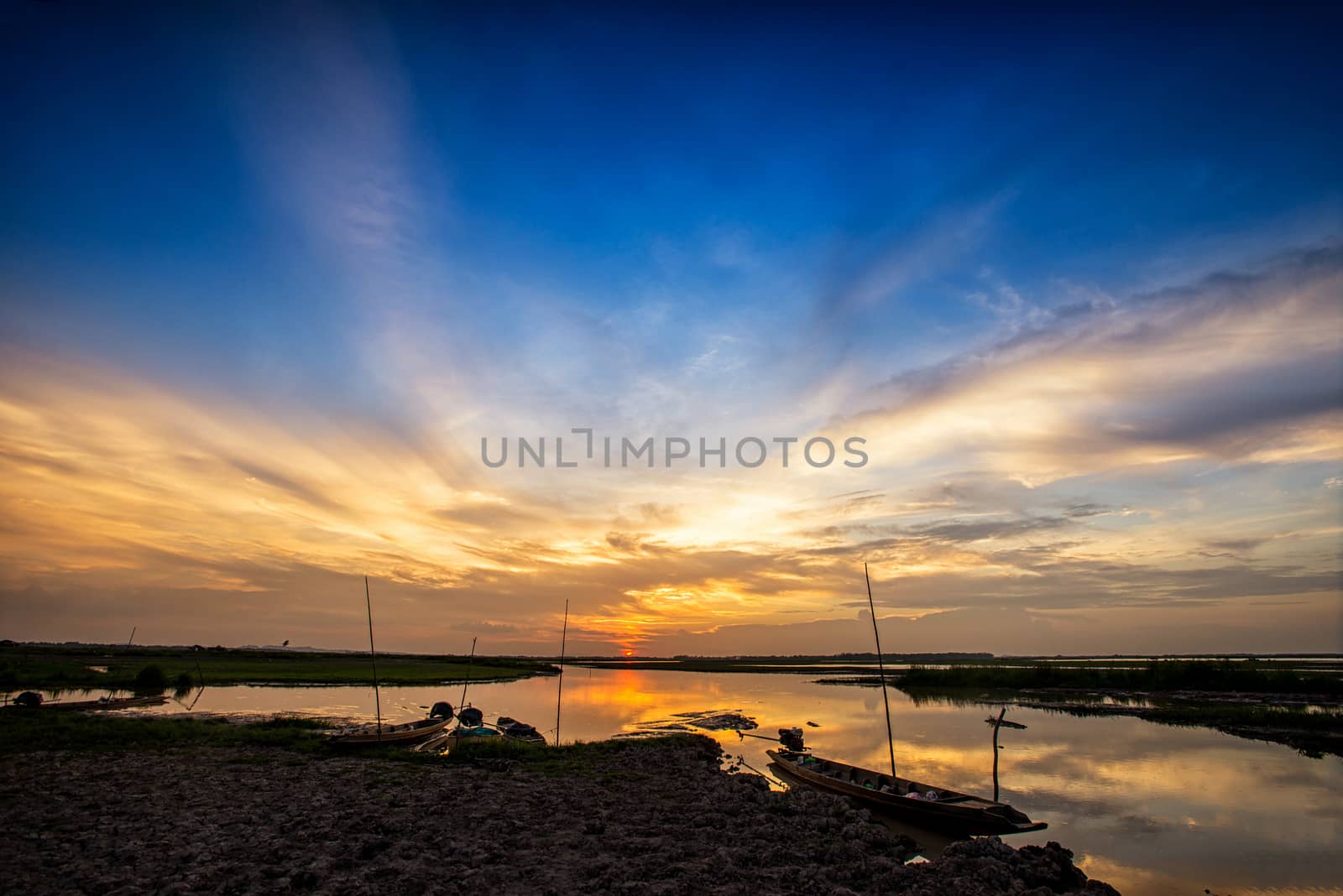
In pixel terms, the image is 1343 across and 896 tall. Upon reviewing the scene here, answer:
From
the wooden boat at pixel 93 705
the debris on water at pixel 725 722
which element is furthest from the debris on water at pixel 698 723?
the wooden boat at pixel 93 705

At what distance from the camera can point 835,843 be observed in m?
14.8

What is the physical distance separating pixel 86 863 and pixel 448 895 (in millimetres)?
7672

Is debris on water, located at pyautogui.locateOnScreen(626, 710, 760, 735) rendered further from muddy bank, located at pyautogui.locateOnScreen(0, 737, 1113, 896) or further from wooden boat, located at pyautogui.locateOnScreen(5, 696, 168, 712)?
wooden boat, located at pyautogui.locateOnScreen(5, 696, 168, 712)

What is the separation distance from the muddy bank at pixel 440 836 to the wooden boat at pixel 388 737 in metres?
4.38

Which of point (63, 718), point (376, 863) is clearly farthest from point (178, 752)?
point (376, 863)

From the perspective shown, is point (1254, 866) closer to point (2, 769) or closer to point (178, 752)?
point (178, 752)

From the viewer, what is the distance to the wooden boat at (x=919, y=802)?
659 inches

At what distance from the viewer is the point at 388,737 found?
2808 centimetres

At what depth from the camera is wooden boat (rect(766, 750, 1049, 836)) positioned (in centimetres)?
1675

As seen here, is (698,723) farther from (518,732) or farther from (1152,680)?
(1152,680)

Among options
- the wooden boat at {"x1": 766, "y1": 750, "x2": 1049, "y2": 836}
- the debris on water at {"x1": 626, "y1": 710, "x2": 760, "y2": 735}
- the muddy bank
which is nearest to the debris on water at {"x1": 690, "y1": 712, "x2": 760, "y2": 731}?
the debris on water at {"x1": 626, "y1": 710, "x2": 760, "y2": 735}

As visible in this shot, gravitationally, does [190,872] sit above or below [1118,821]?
above

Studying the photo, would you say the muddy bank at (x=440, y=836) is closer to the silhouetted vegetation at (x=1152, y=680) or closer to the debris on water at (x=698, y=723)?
the debris on water at (x=698, y=723)

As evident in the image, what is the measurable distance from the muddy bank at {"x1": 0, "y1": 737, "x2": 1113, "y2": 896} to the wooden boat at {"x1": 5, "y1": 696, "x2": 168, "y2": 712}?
17530mm
